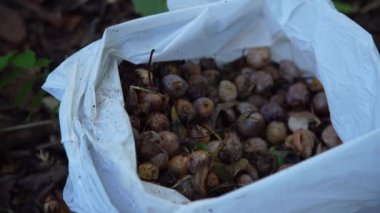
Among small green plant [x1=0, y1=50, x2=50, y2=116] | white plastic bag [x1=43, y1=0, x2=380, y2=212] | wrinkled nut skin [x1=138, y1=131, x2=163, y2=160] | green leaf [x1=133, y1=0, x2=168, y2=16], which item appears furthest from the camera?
green leaf [x1=133, y1=0, x2=168, y2=16]

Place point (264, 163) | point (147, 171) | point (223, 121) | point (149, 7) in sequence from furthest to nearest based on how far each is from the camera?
point (149, 7)
point (223, 121)
point (264, 163)
point (147, 171)

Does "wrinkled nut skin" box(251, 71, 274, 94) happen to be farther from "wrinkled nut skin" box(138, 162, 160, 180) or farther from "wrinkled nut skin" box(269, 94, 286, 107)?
"wrinkled nut skin" box(138, 162, 160, 180)

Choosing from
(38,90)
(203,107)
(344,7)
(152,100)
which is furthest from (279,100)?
(38,90)

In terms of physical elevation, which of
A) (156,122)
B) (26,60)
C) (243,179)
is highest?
(26,60)

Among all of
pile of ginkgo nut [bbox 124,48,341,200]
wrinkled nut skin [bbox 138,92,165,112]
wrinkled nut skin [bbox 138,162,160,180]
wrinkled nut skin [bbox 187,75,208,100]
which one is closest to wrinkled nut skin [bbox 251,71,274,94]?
pile of ginkgo nut [bbox 124,48,341,200]

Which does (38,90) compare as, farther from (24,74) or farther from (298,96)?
(298,96)

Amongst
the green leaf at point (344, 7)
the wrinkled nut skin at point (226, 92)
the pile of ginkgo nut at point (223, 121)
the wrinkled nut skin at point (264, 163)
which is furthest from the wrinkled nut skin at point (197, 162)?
the green leaf at point (344, 7)

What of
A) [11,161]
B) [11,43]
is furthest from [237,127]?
[11,43]
